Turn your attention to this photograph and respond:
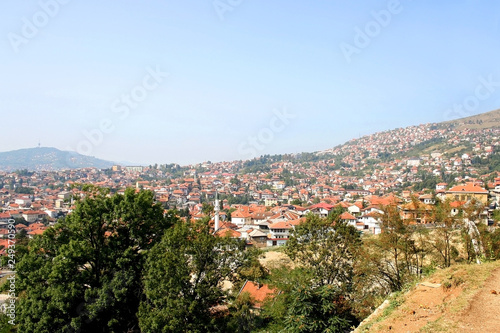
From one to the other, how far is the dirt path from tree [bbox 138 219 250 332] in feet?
17.5

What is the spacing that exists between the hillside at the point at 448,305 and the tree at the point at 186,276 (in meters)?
3.84

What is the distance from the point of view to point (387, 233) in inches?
416

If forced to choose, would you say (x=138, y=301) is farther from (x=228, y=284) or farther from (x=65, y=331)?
(x=228, y=284)

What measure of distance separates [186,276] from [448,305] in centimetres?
559

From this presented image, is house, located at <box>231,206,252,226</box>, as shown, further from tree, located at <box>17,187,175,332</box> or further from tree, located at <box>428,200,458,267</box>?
tree, located at <box>428,200,458,267</box>

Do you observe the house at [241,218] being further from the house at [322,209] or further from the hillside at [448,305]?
the hillside at [448,305]

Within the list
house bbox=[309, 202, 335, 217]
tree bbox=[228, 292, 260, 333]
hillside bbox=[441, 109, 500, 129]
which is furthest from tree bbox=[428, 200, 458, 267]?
hillside bbox=[441, 109, 500, 129]

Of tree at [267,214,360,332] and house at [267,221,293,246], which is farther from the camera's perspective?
house at [267,221,293,246]

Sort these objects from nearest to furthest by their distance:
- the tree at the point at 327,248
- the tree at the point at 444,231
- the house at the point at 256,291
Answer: the tree at the point at 444,231, the tree at the point at 327,248, the house at the point at 256,291

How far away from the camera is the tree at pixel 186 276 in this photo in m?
8.84

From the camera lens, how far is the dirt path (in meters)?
5.30

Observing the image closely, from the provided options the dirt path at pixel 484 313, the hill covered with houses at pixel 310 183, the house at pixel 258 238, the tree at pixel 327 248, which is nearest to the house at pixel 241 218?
the hill covered with houses at pixel 310 183

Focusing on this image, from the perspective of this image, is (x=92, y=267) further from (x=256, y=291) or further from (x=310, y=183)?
(x=310, y=183)

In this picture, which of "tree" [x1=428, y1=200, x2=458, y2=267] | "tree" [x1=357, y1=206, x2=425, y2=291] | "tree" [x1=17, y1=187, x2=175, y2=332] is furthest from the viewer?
"tree" [x1=428, y1=200, x2=458, y2=267]
